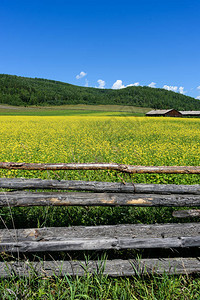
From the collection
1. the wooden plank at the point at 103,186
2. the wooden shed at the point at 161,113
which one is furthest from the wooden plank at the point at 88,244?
the wooden shed at the point at 161,113

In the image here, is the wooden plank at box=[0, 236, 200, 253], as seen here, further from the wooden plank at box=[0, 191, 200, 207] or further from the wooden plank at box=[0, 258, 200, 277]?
the wooden plank at box=[0, 191, 200, 207]

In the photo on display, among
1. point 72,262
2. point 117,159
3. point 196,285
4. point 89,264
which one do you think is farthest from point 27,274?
point 117,159

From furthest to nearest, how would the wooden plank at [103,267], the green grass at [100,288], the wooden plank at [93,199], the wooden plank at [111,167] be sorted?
the wooden plank at [111,167]
the wooden plank at [93,199]
the wooden plank at [103,267]
the green grass at [100,288]

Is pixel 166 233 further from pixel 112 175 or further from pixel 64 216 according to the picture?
pixel 112 175

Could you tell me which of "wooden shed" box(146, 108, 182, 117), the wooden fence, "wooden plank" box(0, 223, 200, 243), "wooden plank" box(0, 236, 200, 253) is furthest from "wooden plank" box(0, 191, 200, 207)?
"wooden shed" box(146, 108, 182, 117)

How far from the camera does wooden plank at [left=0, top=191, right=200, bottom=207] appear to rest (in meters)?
3.22

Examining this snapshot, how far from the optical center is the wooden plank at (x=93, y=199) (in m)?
3.22

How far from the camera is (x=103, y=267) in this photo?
2750 millimetres

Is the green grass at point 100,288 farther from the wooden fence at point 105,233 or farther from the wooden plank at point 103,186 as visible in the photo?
the wooden plank at point 103,186

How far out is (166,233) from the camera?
307 cm

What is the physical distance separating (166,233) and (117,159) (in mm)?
6204

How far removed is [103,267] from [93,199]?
93cm

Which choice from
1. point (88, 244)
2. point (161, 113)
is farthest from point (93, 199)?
point (161, 113)

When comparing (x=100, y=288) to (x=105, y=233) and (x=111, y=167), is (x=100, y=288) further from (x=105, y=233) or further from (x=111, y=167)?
(x=111, y=167)
